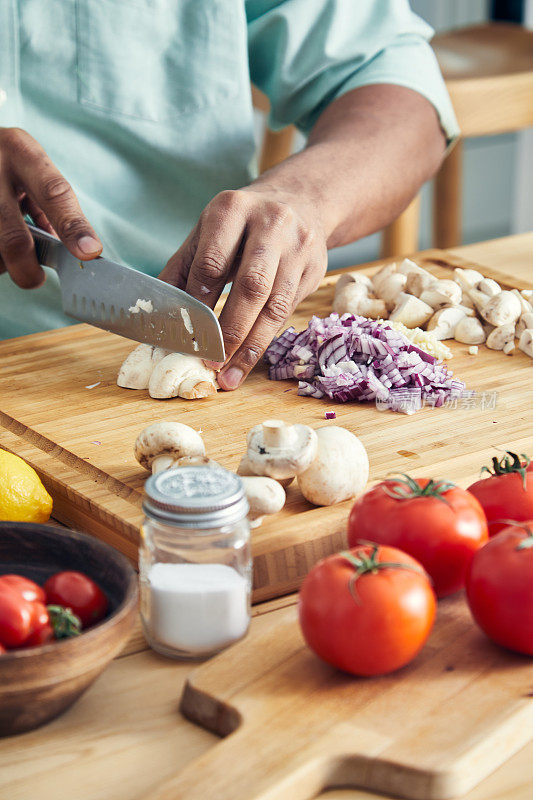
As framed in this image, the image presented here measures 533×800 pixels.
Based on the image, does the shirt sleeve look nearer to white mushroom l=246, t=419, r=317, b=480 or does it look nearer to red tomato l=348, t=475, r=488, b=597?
white mushroom l=246, t=419, r=317, b=480

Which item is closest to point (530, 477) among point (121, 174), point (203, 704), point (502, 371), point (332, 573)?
point (332, 573)

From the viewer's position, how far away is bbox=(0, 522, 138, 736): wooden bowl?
696 mm

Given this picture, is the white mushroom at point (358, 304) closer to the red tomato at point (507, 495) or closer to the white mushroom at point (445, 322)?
the white mushroom at point (445, 322)

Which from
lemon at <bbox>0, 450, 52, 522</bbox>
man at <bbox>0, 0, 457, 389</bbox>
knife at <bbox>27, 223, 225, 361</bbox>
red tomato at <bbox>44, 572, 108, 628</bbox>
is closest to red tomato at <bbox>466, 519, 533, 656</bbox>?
red tomato at <bbox>44, 572, 108, 628</bbox>

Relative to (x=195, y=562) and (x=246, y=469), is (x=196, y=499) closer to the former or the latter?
(x=195, y=562)

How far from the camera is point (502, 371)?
4.85ft

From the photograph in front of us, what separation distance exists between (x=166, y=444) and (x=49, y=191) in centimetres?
53

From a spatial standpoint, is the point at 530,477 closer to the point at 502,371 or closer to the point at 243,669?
the point at 243,669

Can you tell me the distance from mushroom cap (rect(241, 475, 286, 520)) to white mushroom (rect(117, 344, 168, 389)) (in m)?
0.45

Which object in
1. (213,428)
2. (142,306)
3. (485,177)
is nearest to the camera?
(213,428)

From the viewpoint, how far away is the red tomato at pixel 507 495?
920 mm

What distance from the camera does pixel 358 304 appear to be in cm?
163

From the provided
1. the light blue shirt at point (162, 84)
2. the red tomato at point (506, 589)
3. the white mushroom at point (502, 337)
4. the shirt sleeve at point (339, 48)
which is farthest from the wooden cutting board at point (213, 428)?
the shirt sleeve at point (339, 48)

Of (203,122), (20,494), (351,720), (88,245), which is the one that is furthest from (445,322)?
(351,720)
